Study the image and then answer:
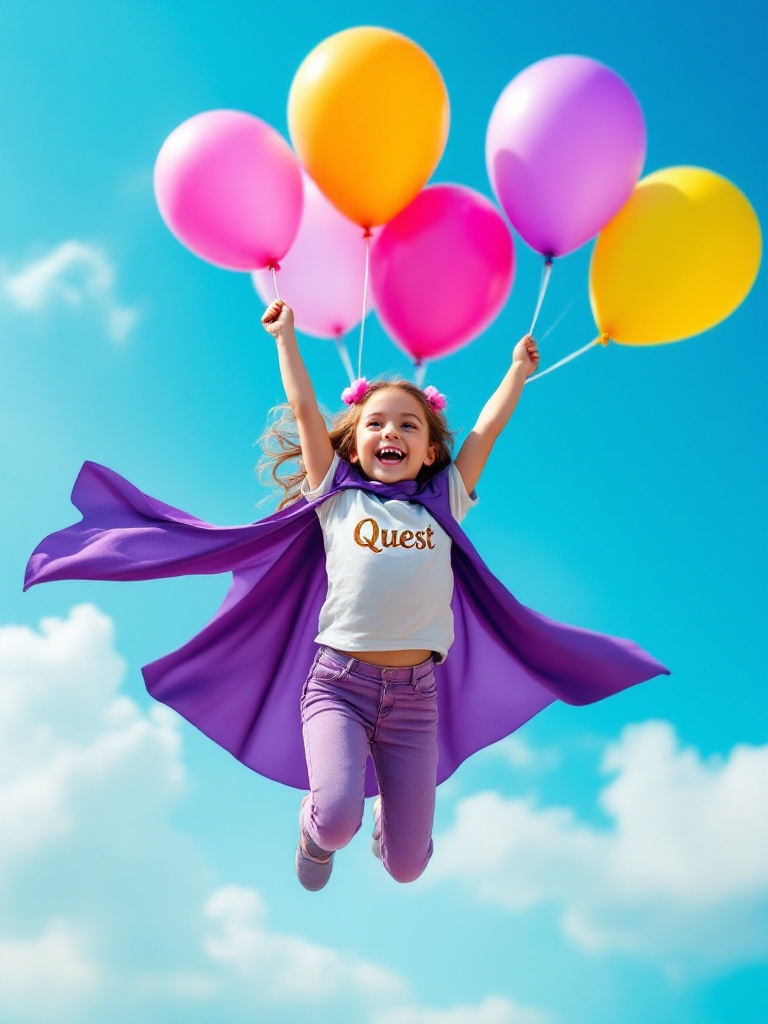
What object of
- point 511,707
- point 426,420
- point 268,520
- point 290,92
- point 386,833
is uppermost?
point 290,92

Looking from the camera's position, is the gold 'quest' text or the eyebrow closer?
the gold 'quest' text

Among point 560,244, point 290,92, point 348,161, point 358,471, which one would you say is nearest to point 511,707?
point 358,471

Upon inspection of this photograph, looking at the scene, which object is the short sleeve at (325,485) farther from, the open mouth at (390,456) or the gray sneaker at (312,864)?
the gray sneaker at (312,864)

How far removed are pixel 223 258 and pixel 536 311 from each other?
4.32 ft

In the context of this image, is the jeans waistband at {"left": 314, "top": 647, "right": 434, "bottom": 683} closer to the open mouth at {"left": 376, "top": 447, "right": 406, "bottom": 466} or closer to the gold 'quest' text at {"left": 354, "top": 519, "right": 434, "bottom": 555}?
the gold 'quest' text at {"left": 354, "top": 519, "right": 434, "bottom": 555}

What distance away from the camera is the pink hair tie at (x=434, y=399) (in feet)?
15.2

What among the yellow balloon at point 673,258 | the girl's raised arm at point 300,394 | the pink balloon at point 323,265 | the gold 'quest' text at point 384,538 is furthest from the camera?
the pink balloon at point 323,265

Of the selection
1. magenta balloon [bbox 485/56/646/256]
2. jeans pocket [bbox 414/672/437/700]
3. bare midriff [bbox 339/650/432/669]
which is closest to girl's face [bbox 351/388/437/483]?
bare midriff [bbox 339/650/432/669]

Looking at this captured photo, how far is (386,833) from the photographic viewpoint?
4297 millimetres

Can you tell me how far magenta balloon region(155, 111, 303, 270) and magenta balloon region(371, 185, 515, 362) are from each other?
457 millimetres

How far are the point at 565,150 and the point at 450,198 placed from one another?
52cm

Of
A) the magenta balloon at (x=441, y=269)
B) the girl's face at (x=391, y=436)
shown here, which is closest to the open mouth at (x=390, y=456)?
the girl's face at (x=391, y=436)

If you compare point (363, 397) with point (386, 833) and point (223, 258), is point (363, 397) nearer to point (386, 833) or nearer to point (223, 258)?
point (223, 258)

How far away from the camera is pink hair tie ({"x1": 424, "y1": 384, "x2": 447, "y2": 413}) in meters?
4.62
